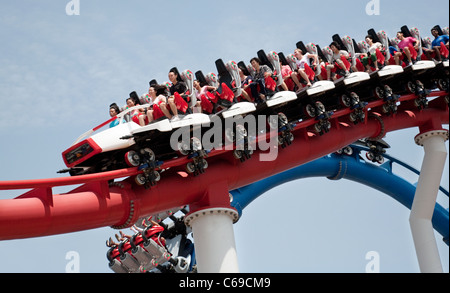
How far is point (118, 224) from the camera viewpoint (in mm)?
8672

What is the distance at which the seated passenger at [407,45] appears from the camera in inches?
465

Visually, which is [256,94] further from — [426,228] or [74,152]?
[426,228]

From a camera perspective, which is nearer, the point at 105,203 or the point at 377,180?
the point at 105,203

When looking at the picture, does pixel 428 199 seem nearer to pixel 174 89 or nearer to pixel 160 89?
pixel 174 89

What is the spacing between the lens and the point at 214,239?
8.91 m

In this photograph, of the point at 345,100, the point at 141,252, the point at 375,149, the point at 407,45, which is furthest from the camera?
the point at 375,149

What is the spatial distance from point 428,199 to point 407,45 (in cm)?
242

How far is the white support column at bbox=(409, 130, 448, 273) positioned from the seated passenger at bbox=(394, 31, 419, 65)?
1258 millimetres

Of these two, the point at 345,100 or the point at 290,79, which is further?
the point at 345,100

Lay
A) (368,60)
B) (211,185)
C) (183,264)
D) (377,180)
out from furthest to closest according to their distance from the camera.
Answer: (377,180)
(183,264)
(368,60)
(211,185)

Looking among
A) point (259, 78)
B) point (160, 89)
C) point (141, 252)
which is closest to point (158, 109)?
point (160, 89)

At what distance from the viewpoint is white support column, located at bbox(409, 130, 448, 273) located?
11.3 meters
